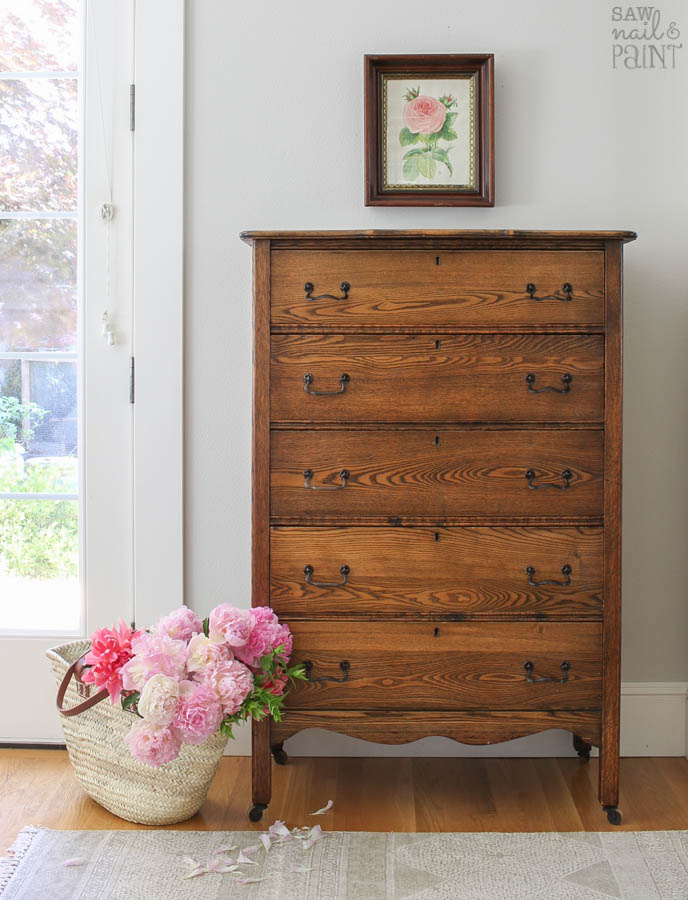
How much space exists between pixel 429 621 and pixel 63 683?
2.85 feet

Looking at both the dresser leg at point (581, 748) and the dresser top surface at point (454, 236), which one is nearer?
the dresser top surface at point (454, 236)

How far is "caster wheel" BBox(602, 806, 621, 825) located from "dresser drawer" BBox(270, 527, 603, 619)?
0.48 m

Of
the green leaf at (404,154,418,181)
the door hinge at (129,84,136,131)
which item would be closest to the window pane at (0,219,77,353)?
the door hinge at (129,84,136,131)

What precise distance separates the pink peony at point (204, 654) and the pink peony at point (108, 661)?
0.14 m

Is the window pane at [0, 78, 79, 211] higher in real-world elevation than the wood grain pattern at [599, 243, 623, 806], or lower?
higher

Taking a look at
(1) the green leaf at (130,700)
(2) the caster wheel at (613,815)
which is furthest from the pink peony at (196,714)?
(2) the caster wheel at (613,815)

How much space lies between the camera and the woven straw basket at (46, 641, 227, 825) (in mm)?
1972

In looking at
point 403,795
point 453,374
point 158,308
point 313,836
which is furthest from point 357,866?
point 158,308

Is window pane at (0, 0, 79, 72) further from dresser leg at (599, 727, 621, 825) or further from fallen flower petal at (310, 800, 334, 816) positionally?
dresser leg at (599, 727, 621, 825)

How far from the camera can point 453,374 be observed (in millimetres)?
1938

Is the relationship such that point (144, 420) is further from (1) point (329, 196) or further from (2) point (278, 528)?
(1) point (329, 196)

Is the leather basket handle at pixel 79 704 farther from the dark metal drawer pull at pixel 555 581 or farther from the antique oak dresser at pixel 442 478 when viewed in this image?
the dark metal drawer pull at pixel 555 581

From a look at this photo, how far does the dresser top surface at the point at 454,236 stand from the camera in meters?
1.89

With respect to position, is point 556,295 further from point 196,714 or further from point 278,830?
point 278,830
